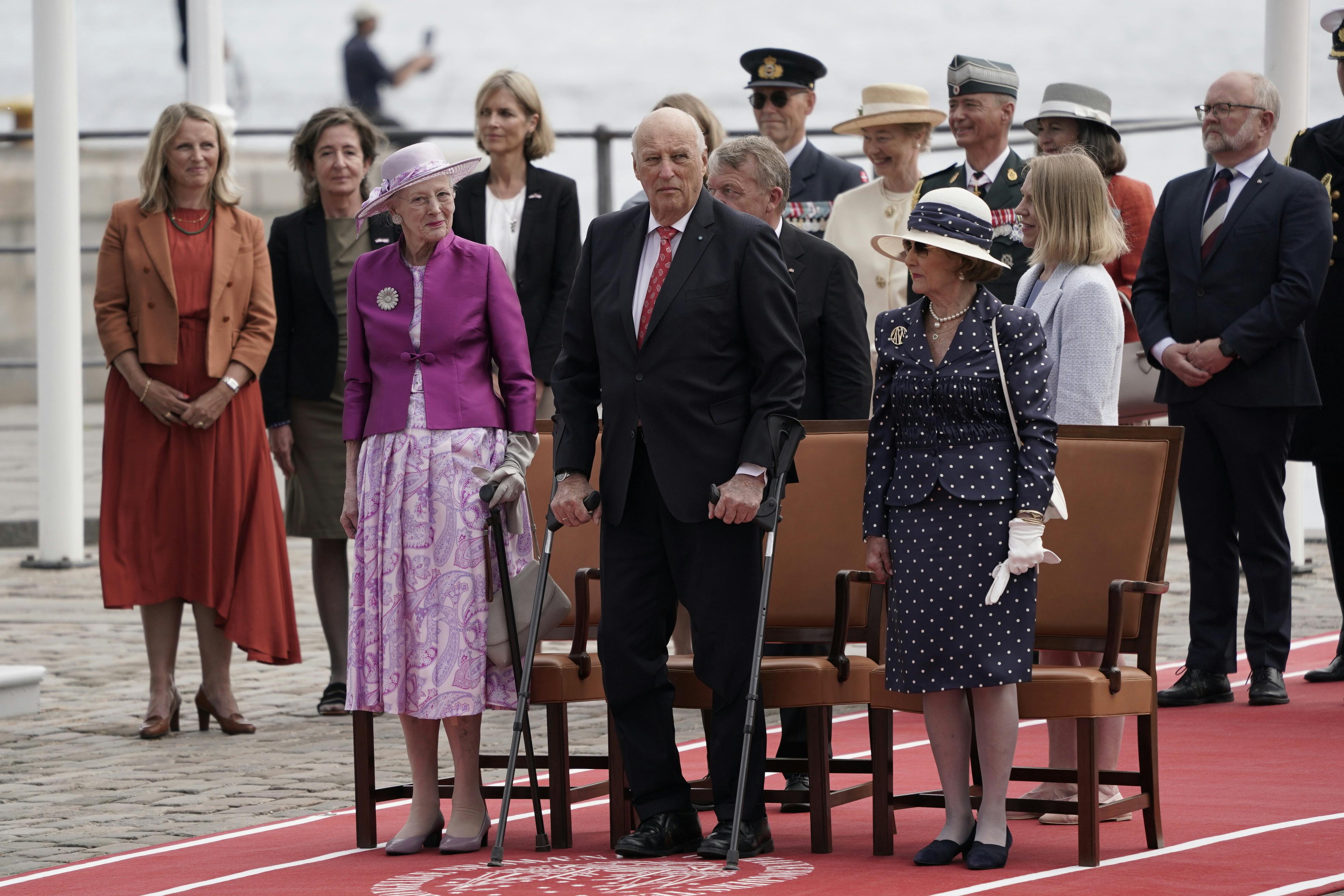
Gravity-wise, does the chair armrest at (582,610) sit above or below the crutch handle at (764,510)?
below

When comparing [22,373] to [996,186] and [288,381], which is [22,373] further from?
[996,186]

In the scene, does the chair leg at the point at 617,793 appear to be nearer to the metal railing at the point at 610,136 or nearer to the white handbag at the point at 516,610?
the white handbag at the point at 516,610

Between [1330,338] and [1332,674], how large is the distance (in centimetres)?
121

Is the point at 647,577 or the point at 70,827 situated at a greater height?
the point at 647,577

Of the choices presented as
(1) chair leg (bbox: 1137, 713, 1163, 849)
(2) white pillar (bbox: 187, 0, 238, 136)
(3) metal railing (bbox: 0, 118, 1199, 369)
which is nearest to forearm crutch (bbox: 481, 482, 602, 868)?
(1) chair leg (bbox: 1137, 713, 1163, 849)

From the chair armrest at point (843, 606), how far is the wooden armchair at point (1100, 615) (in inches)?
7.2

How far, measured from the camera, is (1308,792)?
589cm

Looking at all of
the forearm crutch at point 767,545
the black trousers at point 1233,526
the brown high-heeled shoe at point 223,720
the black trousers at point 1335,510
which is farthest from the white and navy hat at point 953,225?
the brown high-heeled shoe at point 223,720

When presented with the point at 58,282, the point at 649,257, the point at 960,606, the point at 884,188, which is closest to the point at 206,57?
the point at 58,282

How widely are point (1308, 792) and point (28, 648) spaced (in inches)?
228

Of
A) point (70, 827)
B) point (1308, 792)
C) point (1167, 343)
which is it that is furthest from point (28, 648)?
point (1308, 792)

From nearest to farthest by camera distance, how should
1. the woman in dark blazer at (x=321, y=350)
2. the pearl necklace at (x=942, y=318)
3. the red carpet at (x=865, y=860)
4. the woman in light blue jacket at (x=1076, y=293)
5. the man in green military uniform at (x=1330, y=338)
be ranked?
1. the red carpet at (x=865, y=860)
2. the pearl necklace at (x=942, y=318)
3. the woman in light blue jacket at (x=1076, y=293)
4. the man in green military uniform at (x=1330, y=338)
5. the woman in dark blazer at (x=321, y=350)

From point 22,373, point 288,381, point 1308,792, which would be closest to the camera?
point 1308,792

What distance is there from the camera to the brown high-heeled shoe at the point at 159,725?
295 inches
